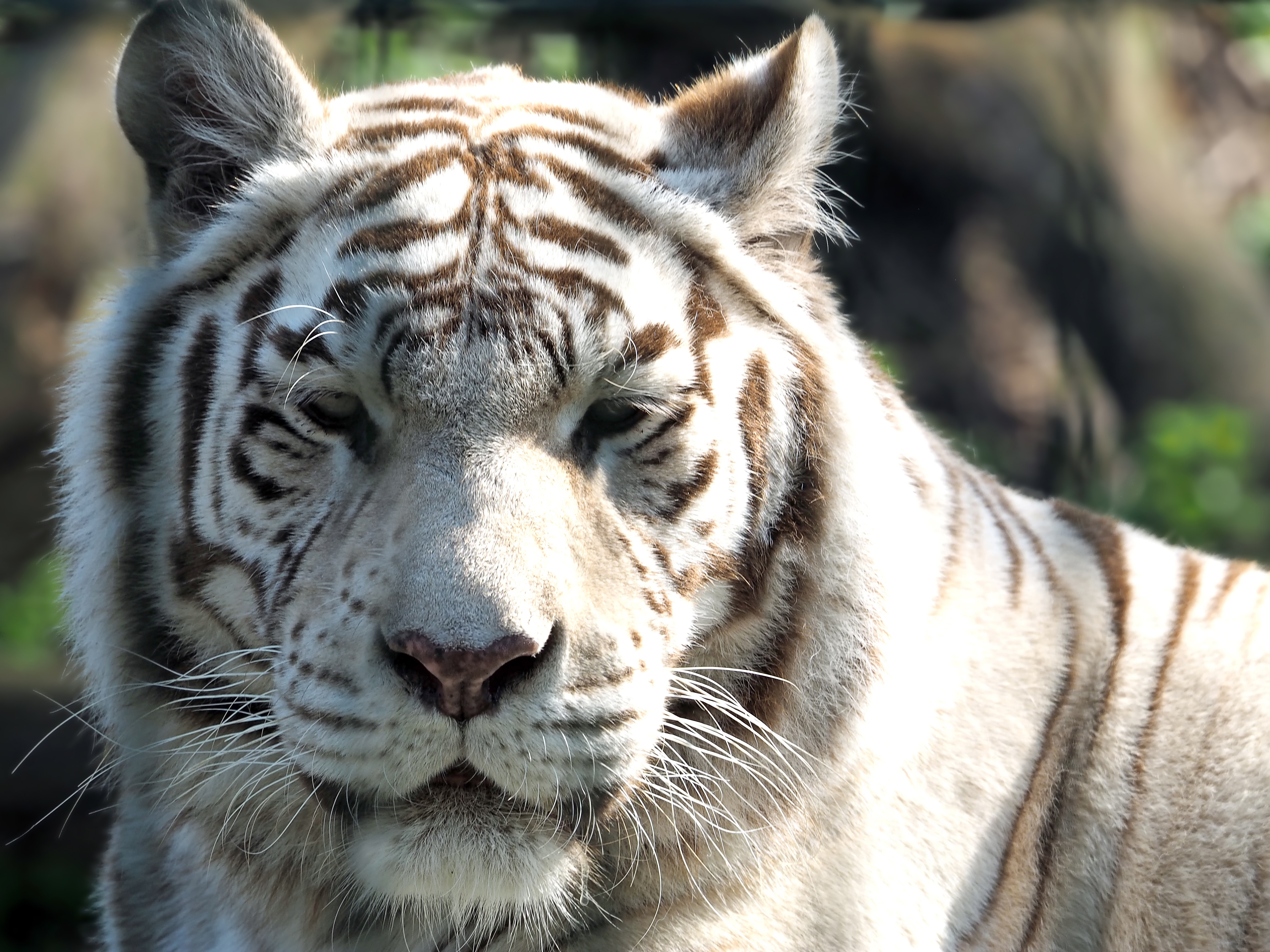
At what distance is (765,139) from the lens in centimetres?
156

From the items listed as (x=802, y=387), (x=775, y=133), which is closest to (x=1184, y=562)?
(x=802, y=387)

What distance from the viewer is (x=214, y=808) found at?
161cm

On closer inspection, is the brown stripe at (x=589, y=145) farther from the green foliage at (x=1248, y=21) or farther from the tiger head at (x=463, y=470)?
the green foliage at (x=1248, y=21)

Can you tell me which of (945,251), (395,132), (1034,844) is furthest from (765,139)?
(945,251)

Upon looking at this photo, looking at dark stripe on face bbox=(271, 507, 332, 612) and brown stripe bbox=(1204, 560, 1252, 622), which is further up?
dark stripe on face bbox=(271, 507, 332, 612)

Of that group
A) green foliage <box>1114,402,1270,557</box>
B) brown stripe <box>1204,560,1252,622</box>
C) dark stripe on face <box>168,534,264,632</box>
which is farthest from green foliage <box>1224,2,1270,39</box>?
dark stripe on face <box>168,534,264,632</box>

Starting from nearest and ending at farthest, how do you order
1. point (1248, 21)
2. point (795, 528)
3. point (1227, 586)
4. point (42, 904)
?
point (795, 528)
point (1227, 586)
point (42, 904)
point (1248, 21)

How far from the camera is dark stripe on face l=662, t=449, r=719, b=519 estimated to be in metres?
1.45

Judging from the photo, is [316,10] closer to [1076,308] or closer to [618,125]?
[618,125]

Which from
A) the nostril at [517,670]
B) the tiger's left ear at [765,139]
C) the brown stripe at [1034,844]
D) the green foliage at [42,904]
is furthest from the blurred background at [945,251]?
the nostril at [517,670]

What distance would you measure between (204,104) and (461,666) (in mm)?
756

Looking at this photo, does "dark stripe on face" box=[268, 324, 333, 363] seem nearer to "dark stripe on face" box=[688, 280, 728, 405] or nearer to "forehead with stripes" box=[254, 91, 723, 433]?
"forehead with stripes" box=[254, 91, 723, 433]

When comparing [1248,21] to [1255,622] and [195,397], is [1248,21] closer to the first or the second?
[1255,622]

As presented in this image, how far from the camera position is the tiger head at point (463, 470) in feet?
4.32
